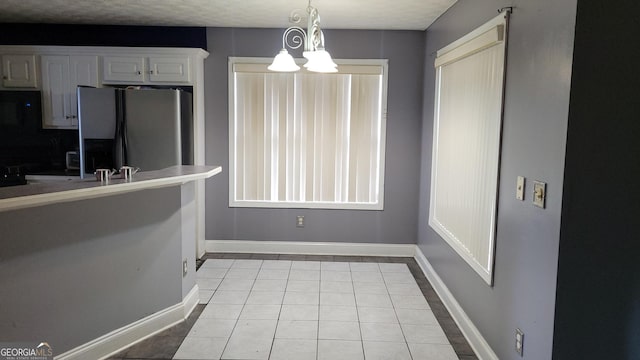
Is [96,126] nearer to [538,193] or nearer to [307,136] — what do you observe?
[307,136]

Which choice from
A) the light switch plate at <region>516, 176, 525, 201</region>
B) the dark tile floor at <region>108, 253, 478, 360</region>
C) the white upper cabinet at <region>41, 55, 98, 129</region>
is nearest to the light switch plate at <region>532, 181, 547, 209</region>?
the light switch plate at <region>516, 176, 525, 201</region>

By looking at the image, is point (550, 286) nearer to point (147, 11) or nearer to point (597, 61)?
point (597, 61)

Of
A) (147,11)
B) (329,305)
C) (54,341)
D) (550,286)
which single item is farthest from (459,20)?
(54,341)

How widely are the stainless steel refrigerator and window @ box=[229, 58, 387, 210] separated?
77 cm

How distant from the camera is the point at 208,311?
325 centimetres

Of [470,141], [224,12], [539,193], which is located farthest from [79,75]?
[539,193]

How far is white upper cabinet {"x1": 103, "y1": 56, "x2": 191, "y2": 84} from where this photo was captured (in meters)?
4.16

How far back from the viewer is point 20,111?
4223 mm

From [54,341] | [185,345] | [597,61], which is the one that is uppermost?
[597,61]

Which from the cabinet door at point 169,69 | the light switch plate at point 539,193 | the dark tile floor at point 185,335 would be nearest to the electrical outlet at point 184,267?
the dark tile floor at point 185,335

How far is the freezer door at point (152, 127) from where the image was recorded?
3869 mm

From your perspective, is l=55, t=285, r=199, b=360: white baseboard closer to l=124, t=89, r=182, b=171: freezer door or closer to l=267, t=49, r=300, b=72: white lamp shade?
l=124, t=89, r=182, b=171: freezer door

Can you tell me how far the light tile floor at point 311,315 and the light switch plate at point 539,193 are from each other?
49.3 inches

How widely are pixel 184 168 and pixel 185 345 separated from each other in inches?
48.7
